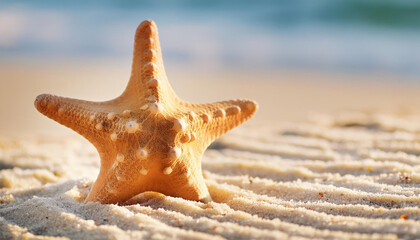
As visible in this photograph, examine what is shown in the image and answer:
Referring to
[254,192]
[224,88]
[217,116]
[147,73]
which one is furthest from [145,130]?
[224,88]

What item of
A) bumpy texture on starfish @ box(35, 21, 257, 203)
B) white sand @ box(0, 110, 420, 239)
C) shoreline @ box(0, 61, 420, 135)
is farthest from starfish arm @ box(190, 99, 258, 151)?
shoreline @ box(0, 61, 420, 135)

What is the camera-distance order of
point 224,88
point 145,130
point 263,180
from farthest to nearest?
point 224,88, point 263,180, point 145,130

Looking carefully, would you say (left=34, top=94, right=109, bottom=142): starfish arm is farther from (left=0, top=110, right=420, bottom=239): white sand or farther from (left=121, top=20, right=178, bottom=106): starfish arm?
(left=0, top=110, right=420, bottom=239): white sand

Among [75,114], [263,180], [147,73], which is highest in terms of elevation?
[147,73]

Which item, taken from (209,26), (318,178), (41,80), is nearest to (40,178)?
(318,178)

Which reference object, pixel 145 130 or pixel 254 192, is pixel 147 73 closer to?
pixel 145 130

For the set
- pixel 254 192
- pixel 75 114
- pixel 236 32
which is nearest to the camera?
pixel 75 114
